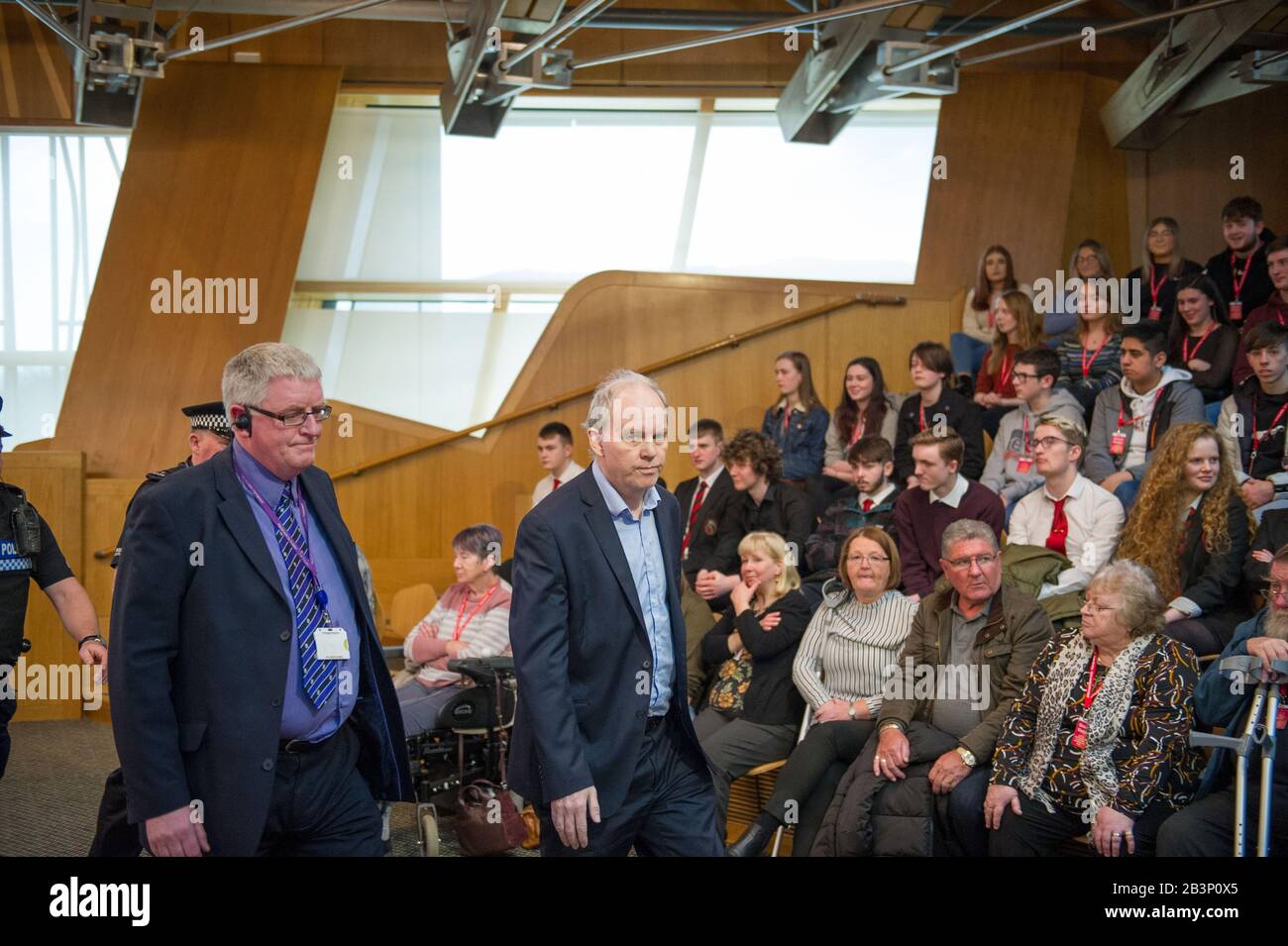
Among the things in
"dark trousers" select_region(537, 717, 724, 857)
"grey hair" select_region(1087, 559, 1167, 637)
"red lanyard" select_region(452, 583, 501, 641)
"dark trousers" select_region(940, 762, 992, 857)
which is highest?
"grey hair" select_region(1087, 559, 1167, 637)

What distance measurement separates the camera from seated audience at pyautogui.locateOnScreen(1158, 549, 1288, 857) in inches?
136

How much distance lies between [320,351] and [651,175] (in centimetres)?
281

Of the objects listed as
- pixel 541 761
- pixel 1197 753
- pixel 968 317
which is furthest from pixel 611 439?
pixel 968 317

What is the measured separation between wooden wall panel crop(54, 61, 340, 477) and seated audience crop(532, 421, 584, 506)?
7.93ft

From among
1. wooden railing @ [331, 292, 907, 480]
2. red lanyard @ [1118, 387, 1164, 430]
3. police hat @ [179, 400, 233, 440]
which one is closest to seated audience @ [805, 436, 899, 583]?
red lanyard @ [1118, 387, 1164, 430]

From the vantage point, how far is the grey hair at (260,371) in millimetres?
2518

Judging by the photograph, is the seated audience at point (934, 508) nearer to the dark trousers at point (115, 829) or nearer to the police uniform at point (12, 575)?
the dark trousers at point (115, 829)

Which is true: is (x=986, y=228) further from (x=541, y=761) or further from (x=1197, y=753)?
(x=541, y=761)

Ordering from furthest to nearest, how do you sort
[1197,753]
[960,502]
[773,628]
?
[960,502] → [773,628] → [1197,753]

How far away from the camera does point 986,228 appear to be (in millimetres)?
8625

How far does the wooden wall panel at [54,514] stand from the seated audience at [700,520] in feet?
11.8

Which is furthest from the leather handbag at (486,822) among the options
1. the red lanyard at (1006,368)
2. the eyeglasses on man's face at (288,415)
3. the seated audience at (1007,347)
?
the red lanyard at (1006,368)

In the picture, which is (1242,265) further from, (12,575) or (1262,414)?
(12,575)

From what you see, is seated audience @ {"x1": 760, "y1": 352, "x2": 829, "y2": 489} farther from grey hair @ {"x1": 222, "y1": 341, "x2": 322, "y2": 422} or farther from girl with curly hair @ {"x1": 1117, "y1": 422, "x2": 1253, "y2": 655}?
grey hair @ {"x1": 222, "y1": 341, "x2": 322, "y2": 422}
